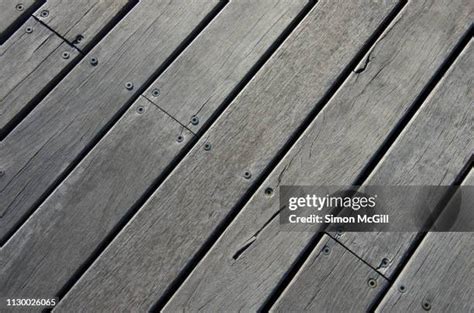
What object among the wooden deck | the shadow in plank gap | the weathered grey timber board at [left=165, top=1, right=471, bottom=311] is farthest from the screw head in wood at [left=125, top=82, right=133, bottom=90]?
the weathered grey timber board at [left=165, top=1, right=471, bottom=311]

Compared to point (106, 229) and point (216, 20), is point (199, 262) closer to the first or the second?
point (106, 229)

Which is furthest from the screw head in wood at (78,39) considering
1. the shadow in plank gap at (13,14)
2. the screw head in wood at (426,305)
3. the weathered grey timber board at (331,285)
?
the screw head in wood at (426,305)

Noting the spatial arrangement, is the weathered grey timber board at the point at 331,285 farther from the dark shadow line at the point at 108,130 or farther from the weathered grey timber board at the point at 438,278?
the dark shadow line at the point at 108,130

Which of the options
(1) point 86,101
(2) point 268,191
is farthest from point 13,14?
(2) point 268,191

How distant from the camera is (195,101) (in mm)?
2129

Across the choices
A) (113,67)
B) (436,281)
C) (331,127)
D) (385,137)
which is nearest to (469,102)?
(385,137)

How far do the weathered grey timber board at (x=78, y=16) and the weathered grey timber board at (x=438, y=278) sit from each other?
1.28 meters

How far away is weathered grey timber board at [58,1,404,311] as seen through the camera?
6.15 feet

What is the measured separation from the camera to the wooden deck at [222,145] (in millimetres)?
1883

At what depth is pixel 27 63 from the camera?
7.18 feet

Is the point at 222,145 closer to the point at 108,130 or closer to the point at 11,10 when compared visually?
the point at 108,130

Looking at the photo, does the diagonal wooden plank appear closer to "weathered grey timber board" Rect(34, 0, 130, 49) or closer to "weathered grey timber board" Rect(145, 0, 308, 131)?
"weathered grey timber board" Rect(145, 0, 308, 131)

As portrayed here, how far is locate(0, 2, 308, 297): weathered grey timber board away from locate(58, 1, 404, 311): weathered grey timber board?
0.19ft

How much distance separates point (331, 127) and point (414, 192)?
33cm
